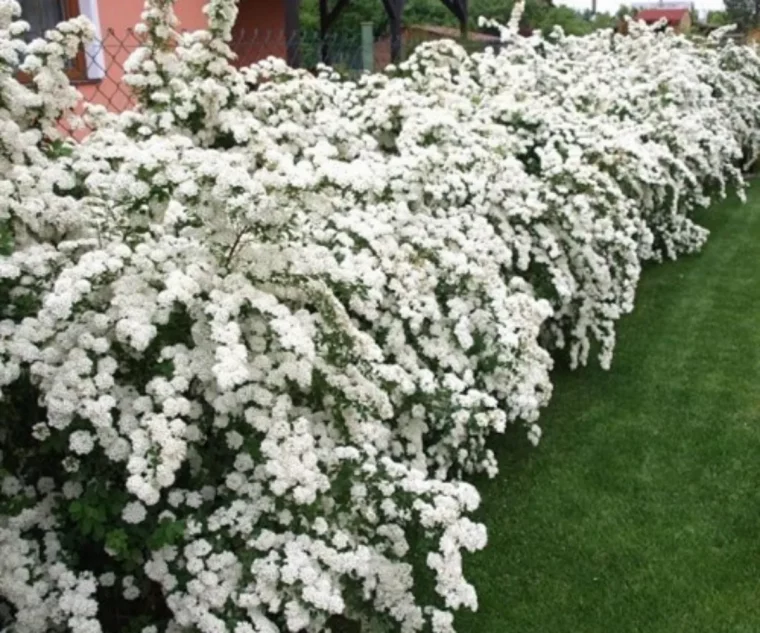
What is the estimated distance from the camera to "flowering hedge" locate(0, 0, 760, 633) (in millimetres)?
2232

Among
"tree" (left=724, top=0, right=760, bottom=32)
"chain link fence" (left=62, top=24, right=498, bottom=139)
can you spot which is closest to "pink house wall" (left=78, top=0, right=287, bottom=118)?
"chain link fence" (left=62, top=24, right=498, bottom=139)

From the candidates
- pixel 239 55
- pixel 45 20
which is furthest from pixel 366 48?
pixel 45 20

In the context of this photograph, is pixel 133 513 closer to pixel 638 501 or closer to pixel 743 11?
pixel 638 501

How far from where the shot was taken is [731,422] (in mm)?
4348

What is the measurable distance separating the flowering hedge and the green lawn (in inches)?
11.2

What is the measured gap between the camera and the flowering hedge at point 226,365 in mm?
2232

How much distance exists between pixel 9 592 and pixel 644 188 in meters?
4.55

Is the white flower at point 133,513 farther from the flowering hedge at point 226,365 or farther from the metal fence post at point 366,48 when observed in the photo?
the metal fence post at point 366,48

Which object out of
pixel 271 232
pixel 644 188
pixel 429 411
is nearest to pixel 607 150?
pixel 644 188

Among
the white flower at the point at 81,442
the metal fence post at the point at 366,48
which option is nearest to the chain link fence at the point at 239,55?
the metal fence post at the point at 366,48

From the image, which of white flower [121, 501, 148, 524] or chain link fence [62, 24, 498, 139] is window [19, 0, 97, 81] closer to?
chain link fence [62, 24, 498, 139]

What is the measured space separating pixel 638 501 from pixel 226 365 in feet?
6.91

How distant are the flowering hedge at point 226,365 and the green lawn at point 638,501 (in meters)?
0.28

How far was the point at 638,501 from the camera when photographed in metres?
3.68
